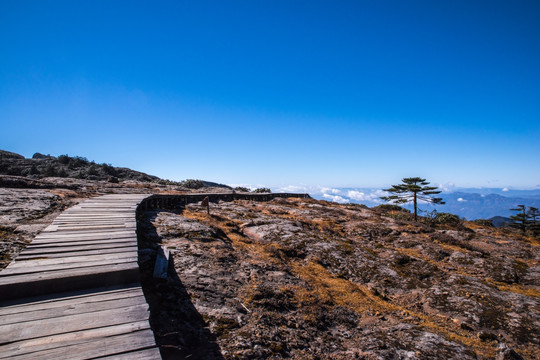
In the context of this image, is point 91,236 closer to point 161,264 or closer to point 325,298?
point 161,264

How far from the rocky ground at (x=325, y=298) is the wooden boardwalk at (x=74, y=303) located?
72 cm

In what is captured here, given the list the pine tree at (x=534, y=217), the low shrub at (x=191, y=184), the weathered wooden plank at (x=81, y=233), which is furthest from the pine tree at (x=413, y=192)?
the weathered wooden plank at (x=81, y=233)

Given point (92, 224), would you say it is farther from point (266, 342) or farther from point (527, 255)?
point (527, 255)

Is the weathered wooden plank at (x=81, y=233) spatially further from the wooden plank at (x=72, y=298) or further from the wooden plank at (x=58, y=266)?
the wooden plank at (x=72, y=298)

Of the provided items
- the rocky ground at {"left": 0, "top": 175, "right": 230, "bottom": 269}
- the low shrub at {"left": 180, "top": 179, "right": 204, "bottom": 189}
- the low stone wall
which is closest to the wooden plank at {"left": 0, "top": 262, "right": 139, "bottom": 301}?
the rocky ground at {"left": 0, "top": 175, "right": 230, "bottom": 269}

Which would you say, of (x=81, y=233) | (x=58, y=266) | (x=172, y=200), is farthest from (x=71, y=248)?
(x=172, y=200)

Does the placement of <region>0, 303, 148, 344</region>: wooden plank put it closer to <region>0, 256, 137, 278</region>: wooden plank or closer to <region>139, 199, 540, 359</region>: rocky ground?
<region>139, 199, 540, 359</region>: rocky ground

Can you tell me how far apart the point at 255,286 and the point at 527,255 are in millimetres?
15741

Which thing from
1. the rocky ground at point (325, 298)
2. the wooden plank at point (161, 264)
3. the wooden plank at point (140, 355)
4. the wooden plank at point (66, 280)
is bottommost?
the rocky ground at point (325, 298)

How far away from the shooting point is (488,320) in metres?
6.76

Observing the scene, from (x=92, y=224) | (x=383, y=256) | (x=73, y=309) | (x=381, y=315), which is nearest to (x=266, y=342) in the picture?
(x=73, y=309)

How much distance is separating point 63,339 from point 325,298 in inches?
229

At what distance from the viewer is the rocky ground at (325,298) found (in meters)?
4.80

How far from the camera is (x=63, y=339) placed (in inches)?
111
